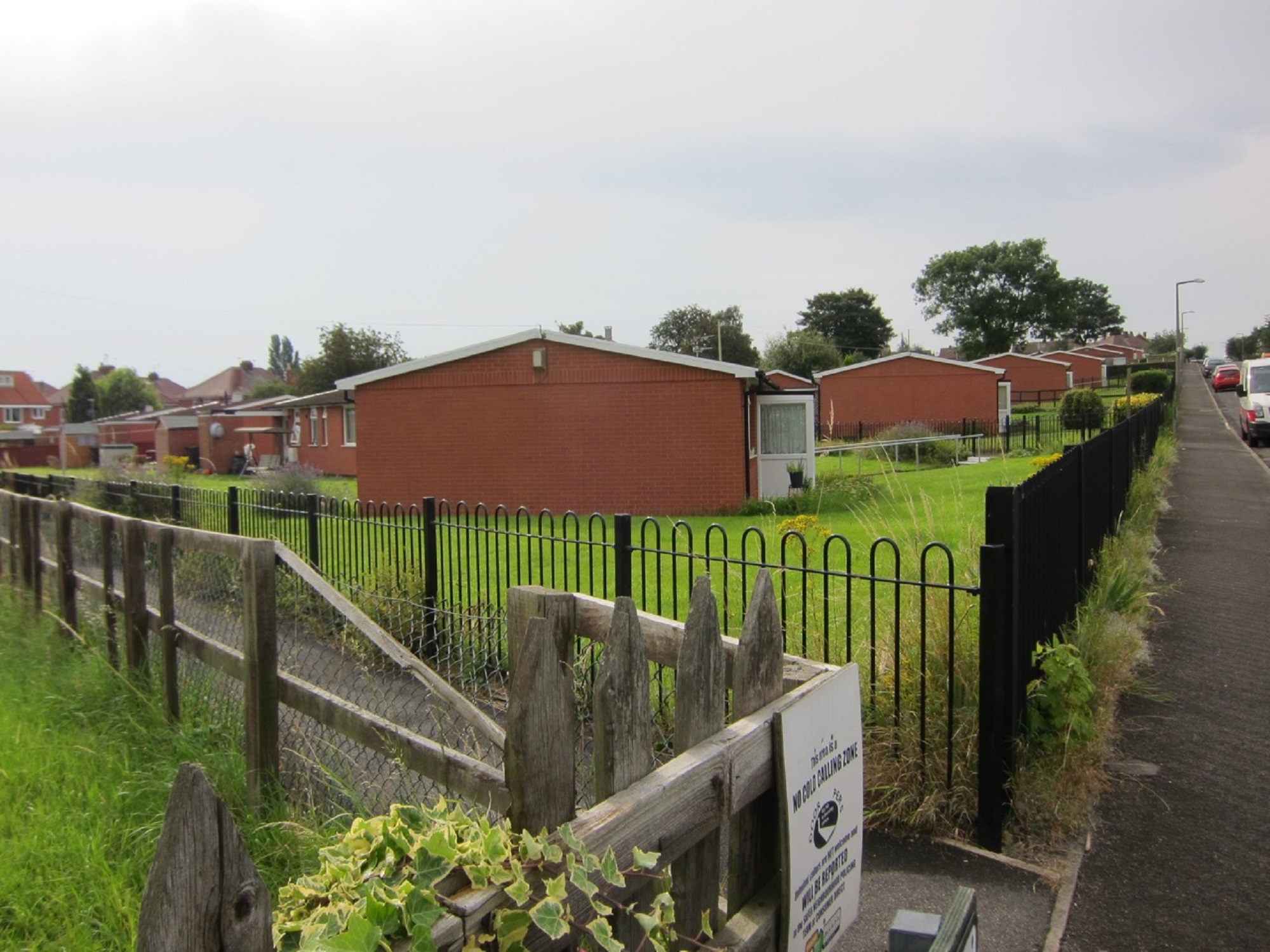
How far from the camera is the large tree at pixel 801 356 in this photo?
210 feet

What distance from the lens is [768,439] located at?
22.7 m

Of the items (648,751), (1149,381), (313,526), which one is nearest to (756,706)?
(648,751)

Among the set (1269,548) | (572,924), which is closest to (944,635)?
(572,924)

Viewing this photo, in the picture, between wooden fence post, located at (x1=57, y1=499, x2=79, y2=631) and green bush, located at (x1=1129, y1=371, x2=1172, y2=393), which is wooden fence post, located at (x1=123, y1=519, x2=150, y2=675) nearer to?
wooden fence post, located at (x1=57, y1=499, x2=79, y2=631)

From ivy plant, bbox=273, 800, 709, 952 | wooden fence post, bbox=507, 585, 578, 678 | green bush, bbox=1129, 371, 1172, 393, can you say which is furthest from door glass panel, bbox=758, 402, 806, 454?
green bush, bbox=1129, 371, 1172, 393

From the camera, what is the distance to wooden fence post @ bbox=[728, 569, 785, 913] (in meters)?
2.19

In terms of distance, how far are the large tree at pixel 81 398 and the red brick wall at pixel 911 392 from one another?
57.8 m

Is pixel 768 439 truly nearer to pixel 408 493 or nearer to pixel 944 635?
pixel 408 493

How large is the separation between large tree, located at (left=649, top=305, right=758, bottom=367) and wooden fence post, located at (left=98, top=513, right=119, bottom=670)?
6497cm

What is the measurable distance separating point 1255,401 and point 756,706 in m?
27.3

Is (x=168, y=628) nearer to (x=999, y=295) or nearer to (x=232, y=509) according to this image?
(x=232, y=509)

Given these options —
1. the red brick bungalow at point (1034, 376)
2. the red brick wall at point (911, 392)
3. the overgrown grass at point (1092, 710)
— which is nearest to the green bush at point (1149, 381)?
the red brick wall at point (911, 392)

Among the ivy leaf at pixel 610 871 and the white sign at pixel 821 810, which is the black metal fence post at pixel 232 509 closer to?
the white sign at pixel 821 810

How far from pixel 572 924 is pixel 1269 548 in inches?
427
